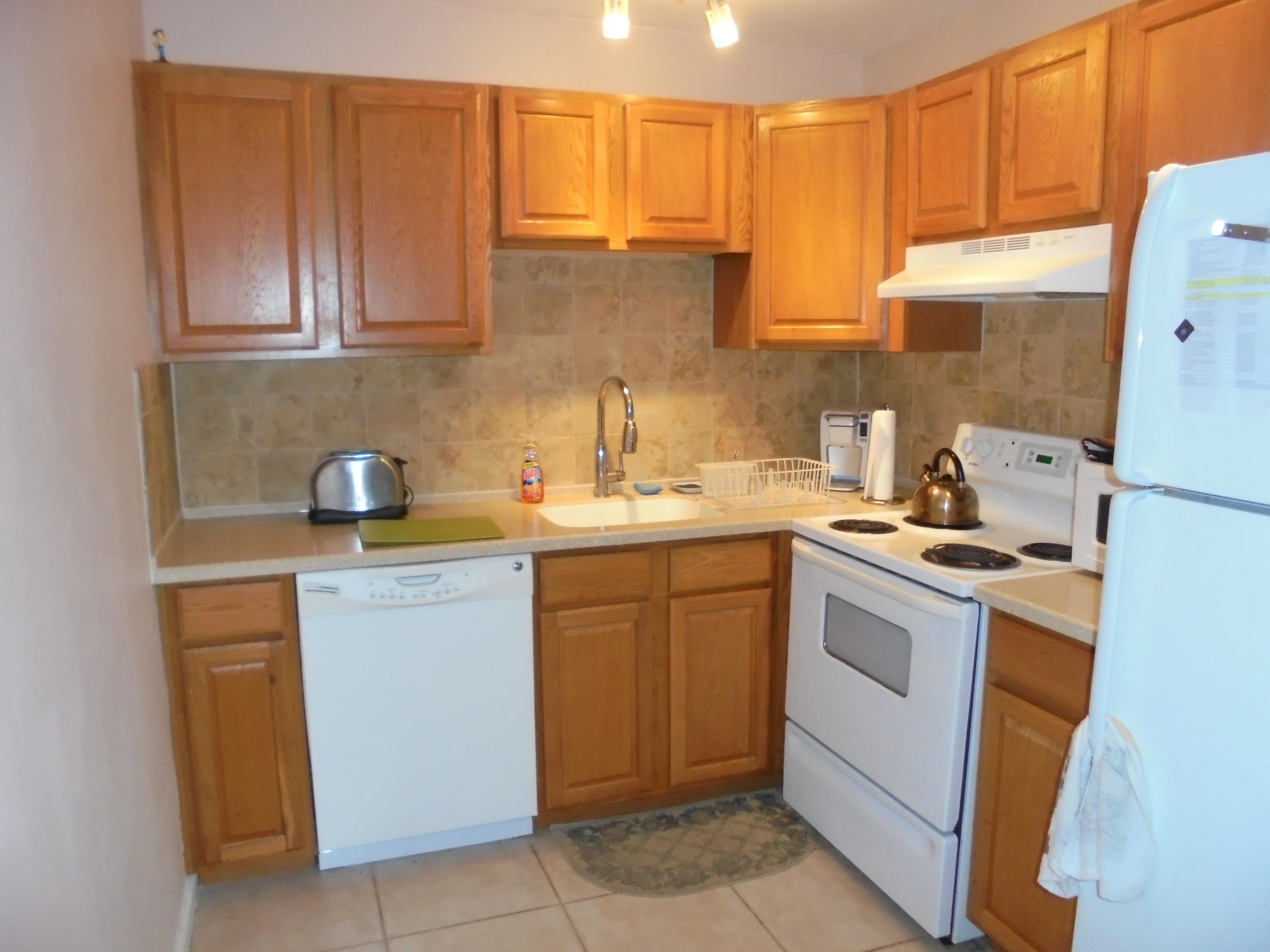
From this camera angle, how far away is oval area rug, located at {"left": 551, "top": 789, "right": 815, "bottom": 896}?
2469 mm

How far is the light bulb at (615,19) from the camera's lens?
6.57ft

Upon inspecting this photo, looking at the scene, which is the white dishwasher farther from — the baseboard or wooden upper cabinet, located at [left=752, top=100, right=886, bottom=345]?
wooden upper cabinet, located at [left=752, top=100, right=886, bottom=345]

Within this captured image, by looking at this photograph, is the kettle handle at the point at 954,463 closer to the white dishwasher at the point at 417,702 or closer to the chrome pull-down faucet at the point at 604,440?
the chrome pull-down faucet at the point at 604,440

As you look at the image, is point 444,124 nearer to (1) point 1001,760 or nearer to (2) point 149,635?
(2) point 149,635

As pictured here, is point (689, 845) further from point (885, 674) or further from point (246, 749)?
point (246, 749)

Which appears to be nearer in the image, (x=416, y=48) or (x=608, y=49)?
(x=416, y=48)

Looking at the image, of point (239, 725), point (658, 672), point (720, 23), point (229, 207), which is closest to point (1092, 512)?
point (658, 672)

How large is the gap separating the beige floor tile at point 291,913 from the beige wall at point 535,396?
1.11 metres

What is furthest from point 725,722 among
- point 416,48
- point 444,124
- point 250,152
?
point 416,48

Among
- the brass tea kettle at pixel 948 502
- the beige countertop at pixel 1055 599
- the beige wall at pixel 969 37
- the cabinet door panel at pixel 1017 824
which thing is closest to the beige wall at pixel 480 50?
the beige wall at pixel 969 37

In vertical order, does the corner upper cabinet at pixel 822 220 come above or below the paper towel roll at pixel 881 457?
above

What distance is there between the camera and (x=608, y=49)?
117 inches

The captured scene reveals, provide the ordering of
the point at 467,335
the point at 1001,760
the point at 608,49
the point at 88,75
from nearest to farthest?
the point at 88,75 < the point at 1001,760 < the point at 467,335 < the point at 608,49

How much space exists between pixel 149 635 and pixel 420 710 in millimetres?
697
